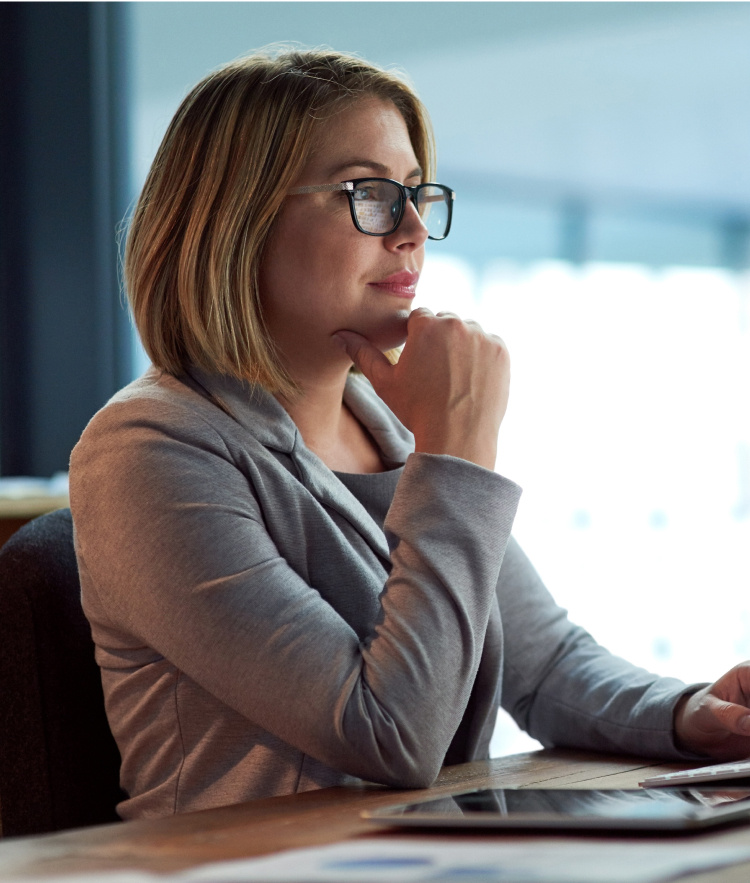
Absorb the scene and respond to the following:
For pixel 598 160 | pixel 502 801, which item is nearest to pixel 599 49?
pixel 598 160

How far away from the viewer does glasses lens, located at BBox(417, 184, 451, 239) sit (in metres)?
1.26

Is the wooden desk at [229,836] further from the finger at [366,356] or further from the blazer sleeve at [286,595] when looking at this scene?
the finger at [366,356]

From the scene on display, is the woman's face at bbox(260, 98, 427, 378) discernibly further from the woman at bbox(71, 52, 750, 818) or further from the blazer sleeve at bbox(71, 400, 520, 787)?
the blazer sleeve at bbox(71, 400, 520, 787)

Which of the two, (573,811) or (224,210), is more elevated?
(224,210)

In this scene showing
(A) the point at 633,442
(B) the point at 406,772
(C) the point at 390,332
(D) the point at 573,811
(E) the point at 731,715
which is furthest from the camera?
(A) the point at 633,442

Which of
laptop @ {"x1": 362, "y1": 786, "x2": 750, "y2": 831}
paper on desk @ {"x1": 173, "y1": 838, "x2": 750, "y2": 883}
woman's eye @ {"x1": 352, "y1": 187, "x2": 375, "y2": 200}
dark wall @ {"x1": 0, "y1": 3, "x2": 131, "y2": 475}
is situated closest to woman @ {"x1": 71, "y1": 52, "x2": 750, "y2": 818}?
woman's eye @ {"x1": 352, "y1": 187, "x2": 375, "y2": 200}

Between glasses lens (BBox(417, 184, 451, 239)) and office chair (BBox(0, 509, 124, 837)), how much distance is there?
59 centimetres

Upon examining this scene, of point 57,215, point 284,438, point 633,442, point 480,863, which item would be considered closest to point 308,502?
point 284,438

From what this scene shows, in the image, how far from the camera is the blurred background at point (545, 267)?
3359 mm

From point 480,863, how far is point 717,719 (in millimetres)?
575

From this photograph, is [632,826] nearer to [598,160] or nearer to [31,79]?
[598,160]

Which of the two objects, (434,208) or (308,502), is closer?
(308,502)

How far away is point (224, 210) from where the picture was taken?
1125 millimetres

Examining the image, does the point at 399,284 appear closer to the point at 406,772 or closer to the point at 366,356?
the point at 366,356
